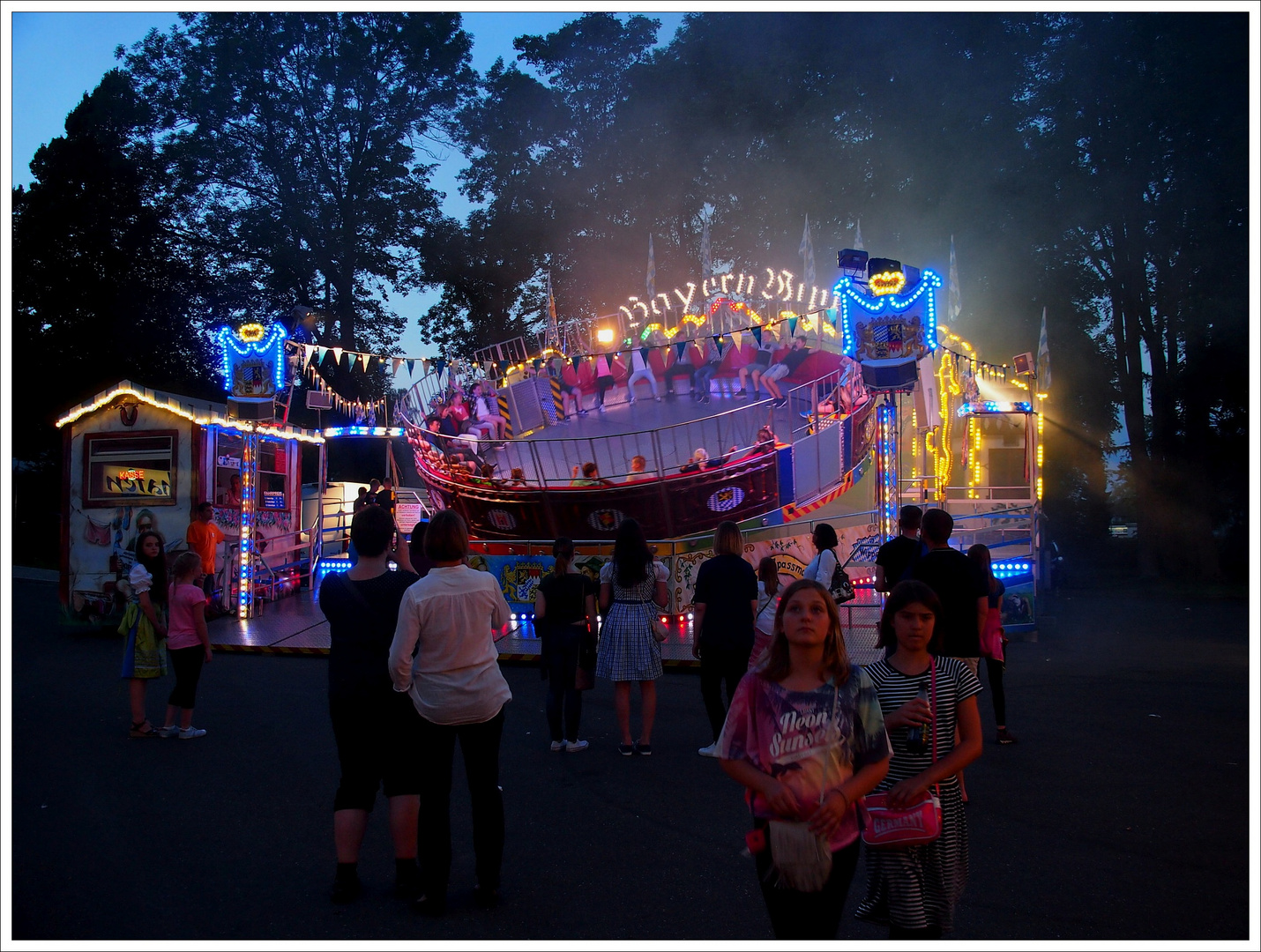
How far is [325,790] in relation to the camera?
18.1 ft

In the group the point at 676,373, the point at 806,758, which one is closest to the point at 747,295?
the point at 676,373

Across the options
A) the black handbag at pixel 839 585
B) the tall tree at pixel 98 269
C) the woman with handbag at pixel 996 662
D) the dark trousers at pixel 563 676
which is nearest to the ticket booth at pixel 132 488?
the dark trousers at pixel 563 676

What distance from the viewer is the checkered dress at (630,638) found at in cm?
635

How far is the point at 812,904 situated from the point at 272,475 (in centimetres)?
1416

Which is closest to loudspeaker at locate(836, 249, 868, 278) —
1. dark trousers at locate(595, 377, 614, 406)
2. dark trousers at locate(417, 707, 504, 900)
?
dark trousers at locate(417, 707, 504, 900)

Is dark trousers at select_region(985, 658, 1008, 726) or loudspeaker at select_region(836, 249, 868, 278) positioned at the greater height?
loudspeaker at select_region(836, 249, 868, 278)

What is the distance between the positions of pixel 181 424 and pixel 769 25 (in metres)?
24.5

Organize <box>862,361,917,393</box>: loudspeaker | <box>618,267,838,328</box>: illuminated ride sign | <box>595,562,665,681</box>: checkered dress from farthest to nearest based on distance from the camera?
<box>618,267,838,328</box>: illuminated ride sign < <box>862,361,917,393</box>: loudspeaker < <box>595,562,665,681</box>: checkered dress

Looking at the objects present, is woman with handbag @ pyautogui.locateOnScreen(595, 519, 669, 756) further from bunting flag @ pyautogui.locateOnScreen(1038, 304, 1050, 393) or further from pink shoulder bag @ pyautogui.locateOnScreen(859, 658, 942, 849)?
bunting flag @ pyautogui.locateOnScreen(1038, 304, 1050, 393)

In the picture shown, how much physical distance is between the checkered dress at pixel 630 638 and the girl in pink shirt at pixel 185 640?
2.85m

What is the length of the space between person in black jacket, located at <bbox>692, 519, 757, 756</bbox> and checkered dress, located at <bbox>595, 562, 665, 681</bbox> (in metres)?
0.44

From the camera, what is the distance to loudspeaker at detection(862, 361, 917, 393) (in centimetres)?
987

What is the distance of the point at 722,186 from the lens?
31.7 meters

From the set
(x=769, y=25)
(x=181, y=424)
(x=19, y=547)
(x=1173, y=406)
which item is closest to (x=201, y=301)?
(x=19, y=547)
